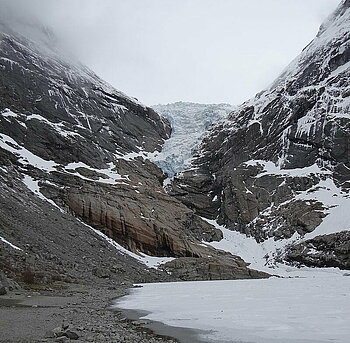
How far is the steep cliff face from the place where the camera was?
3653 inches

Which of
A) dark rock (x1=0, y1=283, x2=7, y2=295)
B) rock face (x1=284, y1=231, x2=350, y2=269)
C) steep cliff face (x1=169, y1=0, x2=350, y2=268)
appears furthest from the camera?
steep cliff face (x1=169, y1=0, x2=350, y2=268)

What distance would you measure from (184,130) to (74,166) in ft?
215

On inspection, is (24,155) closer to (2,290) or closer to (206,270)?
(206,270)

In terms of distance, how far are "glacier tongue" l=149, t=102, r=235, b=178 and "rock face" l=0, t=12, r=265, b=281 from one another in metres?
4.92

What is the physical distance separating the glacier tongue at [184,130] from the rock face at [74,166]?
16.2ft

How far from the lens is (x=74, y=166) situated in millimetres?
87750

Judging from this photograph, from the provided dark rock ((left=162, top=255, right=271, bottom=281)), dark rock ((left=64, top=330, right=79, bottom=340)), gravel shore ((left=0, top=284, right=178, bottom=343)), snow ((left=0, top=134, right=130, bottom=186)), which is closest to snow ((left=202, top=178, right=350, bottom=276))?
dark rock ((left=162, top=255, right=271, bottom=281))

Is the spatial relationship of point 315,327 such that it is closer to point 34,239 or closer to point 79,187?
point 34,239

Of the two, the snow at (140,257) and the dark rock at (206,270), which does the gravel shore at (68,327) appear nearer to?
the snow at (140,257)

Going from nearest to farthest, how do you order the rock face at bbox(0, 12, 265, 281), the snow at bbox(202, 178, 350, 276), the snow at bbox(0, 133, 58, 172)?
1. the rock face at bbox(0, 12, 265, 281)
2. the snow at bbox(202, 178, 350, 276)
3. the snow at bbox(0, 133, 58, 172)

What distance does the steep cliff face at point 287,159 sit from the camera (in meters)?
92.8

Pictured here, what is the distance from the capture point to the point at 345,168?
101 meters

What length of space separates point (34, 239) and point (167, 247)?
104 ft

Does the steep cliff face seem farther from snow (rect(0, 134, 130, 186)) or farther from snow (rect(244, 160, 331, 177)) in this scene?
snow (rect(0, 134, 130, 186))
